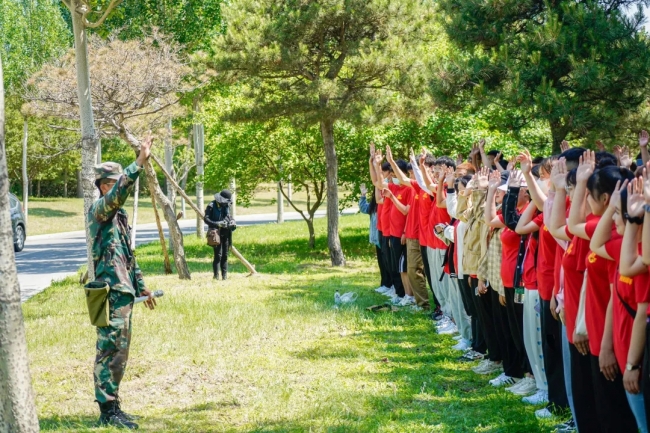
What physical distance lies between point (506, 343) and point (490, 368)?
1.72 ft

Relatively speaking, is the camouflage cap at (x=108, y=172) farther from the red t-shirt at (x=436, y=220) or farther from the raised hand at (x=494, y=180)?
the red t-shirt at (x=436, y=220)

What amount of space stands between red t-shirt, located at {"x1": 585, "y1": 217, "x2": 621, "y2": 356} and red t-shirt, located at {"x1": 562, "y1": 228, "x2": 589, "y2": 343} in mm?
304

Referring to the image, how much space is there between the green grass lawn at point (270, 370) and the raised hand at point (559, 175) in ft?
6.25

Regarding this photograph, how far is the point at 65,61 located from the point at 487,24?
9.64 m

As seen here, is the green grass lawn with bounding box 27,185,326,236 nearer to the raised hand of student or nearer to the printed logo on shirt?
the raised hand of student

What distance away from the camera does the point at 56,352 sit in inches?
366

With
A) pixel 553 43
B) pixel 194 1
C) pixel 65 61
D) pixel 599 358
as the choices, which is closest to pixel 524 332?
pixel 599 358

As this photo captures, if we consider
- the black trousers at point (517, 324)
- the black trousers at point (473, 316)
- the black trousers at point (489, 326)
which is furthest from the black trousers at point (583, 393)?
the black trousers at point (473, 316)

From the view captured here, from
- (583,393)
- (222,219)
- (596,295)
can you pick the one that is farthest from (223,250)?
(596,295)

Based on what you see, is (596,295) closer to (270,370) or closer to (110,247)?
(110,247)

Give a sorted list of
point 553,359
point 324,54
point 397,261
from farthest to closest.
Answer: point 324,54, point 397,261, point 553,359

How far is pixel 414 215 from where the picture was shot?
11.3m

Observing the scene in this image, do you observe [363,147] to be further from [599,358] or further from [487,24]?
[599,358]

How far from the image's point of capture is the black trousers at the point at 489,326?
7.77m
